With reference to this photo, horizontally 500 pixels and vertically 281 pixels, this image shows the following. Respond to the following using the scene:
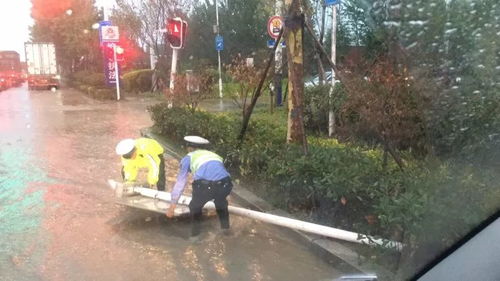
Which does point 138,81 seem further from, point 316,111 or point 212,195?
point 212,195

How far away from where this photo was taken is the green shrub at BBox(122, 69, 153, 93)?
30119 millimetres

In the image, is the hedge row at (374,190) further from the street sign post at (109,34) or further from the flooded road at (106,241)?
the street sign post at (109,34)

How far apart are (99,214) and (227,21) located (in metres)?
31.6

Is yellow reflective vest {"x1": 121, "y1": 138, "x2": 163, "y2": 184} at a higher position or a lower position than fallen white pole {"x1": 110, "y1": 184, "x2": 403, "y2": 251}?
higher

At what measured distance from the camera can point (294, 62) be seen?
699 cm

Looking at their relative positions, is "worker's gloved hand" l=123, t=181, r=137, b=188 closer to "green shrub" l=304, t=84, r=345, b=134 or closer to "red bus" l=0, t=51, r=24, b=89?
"green shrub" l=304, t=84, r=345, b=134

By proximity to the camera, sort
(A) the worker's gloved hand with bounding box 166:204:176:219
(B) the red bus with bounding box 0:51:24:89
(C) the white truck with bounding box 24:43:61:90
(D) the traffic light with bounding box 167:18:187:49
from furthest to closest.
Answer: (B) the red bus with bounding box 0:51:24:89
(C) the white truck with bounding box 24:43:61:90
(D) the traffic light with bounding box 167:18:187:49
(A) the worker's gloved hand with bounding box 166:204:176:219

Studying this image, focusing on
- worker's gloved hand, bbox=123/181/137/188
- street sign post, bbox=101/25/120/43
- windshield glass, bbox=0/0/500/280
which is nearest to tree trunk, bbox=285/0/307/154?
windshield glass, bbox=0/0/500/280

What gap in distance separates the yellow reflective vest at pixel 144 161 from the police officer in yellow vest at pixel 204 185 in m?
1.03

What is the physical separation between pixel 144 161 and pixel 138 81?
2444 cm

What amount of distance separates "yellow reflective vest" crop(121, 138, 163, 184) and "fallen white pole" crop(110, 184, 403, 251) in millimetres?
214

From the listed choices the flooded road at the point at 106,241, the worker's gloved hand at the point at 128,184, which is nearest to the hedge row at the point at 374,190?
the flooded road at the point at 106,241

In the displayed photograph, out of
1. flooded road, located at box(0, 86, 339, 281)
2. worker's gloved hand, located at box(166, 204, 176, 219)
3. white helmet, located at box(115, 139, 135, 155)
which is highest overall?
white helmet, located at box(115, 139, 135, 155)

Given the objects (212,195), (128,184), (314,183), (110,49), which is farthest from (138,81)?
(314,183)
